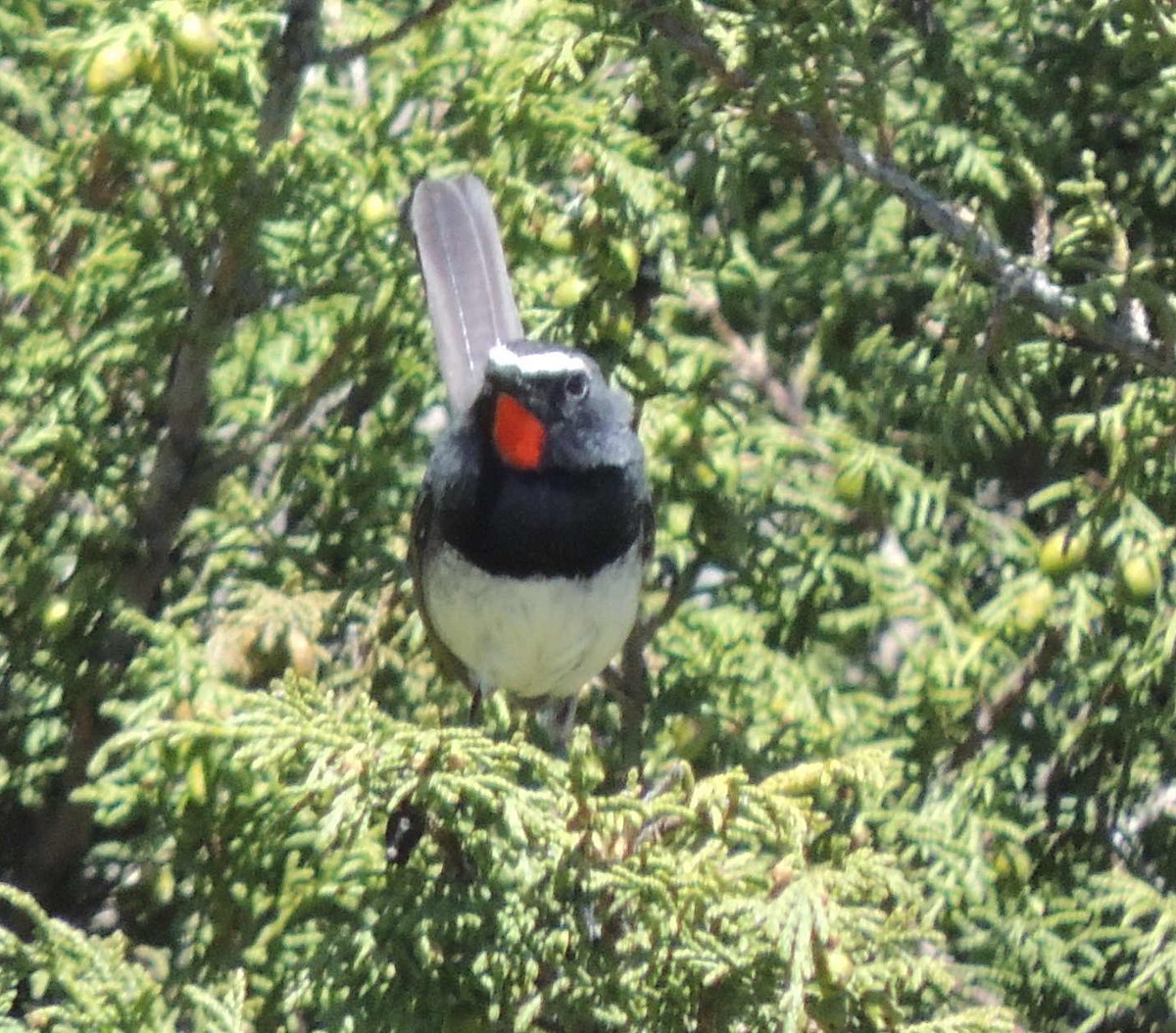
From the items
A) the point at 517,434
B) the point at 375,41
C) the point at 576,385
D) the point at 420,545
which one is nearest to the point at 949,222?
the point at 576,385

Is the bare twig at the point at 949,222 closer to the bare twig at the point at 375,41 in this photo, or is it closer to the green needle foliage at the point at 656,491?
the green needle foliage at the point at 656,491

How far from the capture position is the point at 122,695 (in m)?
2.77

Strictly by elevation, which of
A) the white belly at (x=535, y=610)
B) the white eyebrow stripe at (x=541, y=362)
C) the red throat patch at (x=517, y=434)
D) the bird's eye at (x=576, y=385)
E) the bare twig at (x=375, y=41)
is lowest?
the white belly at (x=535, y=610)

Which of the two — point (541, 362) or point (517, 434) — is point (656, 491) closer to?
point (517, 434)

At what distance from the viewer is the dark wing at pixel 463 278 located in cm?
283

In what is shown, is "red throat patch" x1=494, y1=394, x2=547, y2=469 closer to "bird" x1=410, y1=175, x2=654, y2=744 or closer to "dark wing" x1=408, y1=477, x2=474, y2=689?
"bird" x1=410, y1=175, x2=654, y2=744

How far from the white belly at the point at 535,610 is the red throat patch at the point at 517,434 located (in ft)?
0.68

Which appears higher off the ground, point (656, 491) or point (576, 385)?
point (576, 385)

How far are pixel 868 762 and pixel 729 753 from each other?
73 cm

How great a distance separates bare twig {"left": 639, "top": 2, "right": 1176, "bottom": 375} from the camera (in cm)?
261

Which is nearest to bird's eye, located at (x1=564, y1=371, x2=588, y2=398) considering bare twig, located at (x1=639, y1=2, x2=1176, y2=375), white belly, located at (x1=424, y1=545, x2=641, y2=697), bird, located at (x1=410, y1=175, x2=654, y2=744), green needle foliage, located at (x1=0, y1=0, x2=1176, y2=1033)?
bird, located at (x1=410, y1=175, x2=654, y2=744)

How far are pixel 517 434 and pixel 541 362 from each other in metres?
0.19

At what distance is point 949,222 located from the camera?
2.65 m

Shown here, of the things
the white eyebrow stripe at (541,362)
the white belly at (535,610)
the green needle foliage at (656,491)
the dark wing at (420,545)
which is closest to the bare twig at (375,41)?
the green needle foliage at (656,491)
